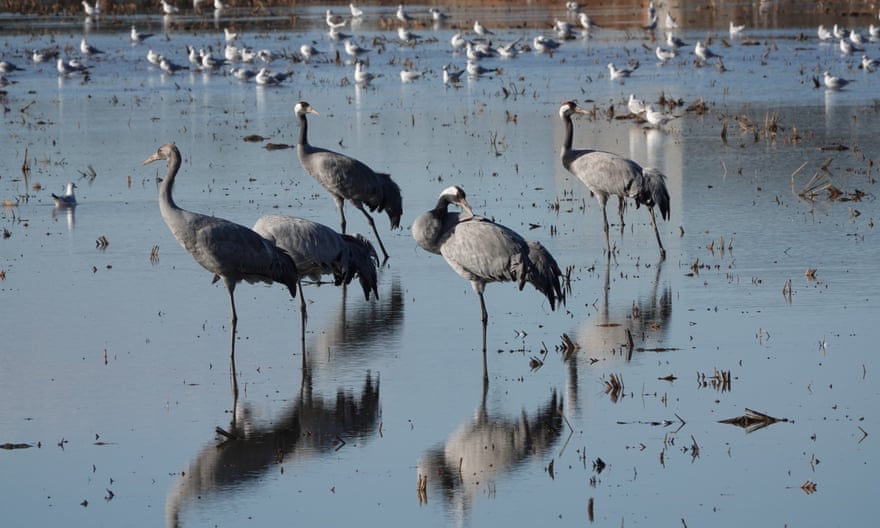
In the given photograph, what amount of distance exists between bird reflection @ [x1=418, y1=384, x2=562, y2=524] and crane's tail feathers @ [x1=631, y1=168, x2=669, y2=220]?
525 centimetres

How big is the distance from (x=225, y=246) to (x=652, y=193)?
5.16 m

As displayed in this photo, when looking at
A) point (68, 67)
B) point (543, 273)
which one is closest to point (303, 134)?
point (543, 273)

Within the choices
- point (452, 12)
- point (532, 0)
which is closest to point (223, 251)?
point (452, 12)

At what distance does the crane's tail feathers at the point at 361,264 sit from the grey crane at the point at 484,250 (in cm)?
80

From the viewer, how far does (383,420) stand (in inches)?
328

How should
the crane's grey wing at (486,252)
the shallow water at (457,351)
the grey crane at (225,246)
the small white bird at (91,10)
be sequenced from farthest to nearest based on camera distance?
the small white bird at (91,10) → the crane's grey wing at (486,252) → the grey crane at (225,246) → the shallow water at (457,351)

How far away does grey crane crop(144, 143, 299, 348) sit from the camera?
9.63 meters

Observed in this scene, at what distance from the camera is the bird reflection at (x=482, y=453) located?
7152mm

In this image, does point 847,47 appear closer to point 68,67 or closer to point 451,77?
point 451,77

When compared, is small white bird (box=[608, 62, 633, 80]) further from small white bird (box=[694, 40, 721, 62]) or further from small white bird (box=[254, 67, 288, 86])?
small white bird (box=[254, 67, 288, 86])

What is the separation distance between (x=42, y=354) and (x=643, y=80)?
71.5 ft

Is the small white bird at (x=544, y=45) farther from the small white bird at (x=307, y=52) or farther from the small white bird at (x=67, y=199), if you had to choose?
the small white bird at (x=67, y=199)

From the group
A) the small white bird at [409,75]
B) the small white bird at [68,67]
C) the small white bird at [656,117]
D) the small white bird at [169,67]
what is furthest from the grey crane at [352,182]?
the small white bird at [169,67]

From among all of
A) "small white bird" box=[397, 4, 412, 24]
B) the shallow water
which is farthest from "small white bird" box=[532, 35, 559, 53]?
the shallow water
